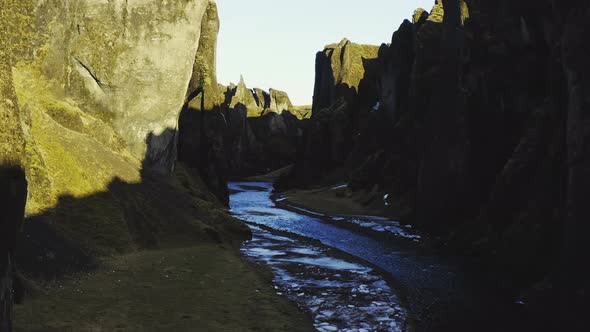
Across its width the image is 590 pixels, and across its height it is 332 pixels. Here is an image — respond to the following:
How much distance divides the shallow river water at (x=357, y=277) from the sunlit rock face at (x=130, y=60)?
9.36 metres

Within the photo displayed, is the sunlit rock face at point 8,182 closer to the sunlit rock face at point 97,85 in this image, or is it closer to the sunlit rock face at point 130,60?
the sunlit rock face at point 97,85

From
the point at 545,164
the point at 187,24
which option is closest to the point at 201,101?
the point at 187,24

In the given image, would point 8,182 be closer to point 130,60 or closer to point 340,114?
point 130,60

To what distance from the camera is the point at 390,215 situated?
146ft

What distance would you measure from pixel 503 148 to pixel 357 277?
16136 millimetres

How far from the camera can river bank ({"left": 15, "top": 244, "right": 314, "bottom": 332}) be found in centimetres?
1102

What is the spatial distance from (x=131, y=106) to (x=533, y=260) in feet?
72.1

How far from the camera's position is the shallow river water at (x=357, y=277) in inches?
565

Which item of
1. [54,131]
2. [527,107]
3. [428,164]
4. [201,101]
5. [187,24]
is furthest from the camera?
[201,101]

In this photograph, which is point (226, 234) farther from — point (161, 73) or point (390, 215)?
point (390, 215)

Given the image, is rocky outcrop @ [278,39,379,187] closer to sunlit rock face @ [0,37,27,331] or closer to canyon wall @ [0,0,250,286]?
canyon wall @ [0,0,250,286]

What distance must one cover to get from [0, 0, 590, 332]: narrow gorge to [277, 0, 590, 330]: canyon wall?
4.1 inches

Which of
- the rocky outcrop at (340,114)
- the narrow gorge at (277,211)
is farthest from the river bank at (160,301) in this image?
the rocky outcrop at (340,114)

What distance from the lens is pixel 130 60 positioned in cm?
2912
